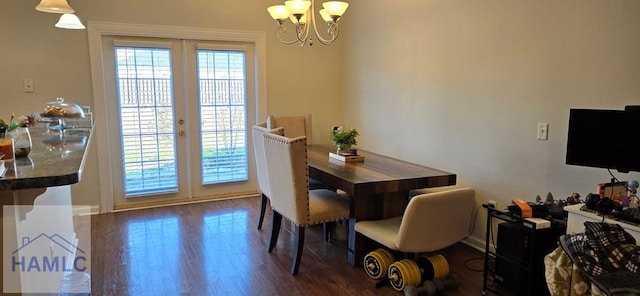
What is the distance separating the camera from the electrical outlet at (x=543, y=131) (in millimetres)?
2869

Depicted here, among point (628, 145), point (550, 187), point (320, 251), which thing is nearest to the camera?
point (628, 145)

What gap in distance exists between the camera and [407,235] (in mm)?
2564

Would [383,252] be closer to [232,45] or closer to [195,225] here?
[195,225]

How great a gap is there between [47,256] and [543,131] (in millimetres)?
3056

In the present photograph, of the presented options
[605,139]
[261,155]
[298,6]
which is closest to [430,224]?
[605,139]

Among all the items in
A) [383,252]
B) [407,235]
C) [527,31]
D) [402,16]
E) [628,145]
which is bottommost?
[383,252]

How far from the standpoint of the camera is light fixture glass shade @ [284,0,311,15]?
289 cm

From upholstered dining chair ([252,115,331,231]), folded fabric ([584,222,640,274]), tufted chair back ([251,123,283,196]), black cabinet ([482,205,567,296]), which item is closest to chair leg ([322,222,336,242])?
upholstered dining chair ([252,115,331,231])

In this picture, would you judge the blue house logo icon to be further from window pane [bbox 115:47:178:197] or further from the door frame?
window pane [bbox 115:47:178:197]

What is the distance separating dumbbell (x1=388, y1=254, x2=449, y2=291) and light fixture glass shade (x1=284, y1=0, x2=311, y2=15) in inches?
71.9

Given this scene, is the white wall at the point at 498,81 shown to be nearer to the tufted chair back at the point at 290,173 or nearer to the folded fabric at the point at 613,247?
the folded fabric at the point at 613,247

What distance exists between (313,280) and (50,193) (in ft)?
5.52

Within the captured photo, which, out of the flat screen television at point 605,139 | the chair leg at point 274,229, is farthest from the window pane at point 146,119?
the flat screen television at point 605,139

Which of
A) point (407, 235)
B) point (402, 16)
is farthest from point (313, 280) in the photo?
point (402, 16)
